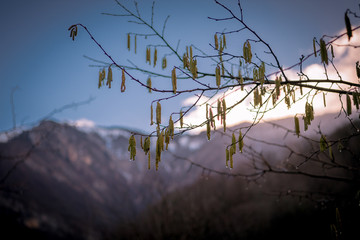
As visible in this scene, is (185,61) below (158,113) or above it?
above

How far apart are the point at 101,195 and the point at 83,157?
239 inches

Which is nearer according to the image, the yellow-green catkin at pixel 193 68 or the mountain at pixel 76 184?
the yellow-green catkin at pixel 193 68

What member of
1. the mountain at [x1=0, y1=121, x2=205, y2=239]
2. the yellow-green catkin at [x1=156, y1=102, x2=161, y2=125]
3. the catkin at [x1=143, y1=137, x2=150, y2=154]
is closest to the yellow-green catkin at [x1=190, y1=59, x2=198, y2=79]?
the yellow-green catkin at [x1=156, y1=102, x2=161, y2=125]

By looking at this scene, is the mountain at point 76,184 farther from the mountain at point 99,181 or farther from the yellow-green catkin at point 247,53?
the yellow-green catkin at point 247,53

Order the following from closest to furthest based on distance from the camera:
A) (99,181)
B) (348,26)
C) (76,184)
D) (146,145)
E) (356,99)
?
1. (348,26)
2. (356,99)
3. (146,145)
4. (76,184)
5. (99,181)

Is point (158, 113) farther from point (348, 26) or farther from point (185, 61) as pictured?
point (348, 26)

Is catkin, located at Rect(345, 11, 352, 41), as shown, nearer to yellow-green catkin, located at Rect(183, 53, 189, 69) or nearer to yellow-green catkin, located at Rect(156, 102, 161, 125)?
yellow-green catkin, located at Rect(183, 53, 189, 69)

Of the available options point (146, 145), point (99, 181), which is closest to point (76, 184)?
point (99, 181)

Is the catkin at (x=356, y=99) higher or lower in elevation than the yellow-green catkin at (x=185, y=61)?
lower

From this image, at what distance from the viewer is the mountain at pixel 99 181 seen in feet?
30.4

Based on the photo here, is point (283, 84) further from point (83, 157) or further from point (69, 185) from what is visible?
point (83, 157)

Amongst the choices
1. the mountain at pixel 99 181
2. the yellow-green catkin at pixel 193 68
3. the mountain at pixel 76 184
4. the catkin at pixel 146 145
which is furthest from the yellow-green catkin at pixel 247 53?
the mountain at pixel 76 184

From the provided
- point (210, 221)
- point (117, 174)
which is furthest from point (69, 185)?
point (210, 221)

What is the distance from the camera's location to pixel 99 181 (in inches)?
1159
